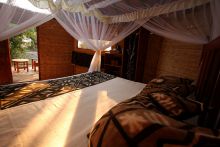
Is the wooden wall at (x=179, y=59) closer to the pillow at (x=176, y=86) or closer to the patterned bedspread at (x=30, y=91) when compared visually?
the pillow at (x=176, y=86)

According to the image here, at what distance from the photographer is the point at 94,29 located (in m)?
2.59

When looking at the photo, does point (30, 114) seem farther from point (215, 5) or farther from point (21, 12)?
point (215, 5)

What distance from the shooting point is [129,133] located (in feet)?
1.76

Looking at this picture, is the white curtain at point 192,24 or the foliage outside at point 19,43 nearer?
the white curtain at point 192,24

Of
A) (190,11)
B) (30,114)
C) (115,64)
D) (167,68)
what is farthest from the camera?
(115,64)

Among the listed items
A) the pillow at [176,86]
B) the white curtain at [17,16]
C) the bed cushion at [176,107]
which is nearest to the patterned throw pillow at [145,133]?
the bed cushion at [176,107]

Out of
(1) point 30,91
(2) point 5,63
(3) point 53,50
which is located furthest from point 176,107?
(3) point 53,50

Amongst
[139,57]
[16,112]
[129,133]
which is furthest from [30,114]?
[139,57]

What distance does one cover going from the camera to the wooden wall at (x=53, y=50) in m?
4.38

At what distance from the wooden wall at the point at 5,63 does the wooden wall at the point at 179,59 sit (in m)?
4.13

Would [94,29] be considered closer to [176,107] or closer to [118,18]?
[118,18]

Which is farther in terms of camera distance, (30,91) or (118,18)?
(118,18)

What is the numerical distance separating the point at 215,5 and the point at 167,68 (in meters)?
1.99

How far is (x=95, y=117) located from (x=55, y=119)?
13.7 inches
